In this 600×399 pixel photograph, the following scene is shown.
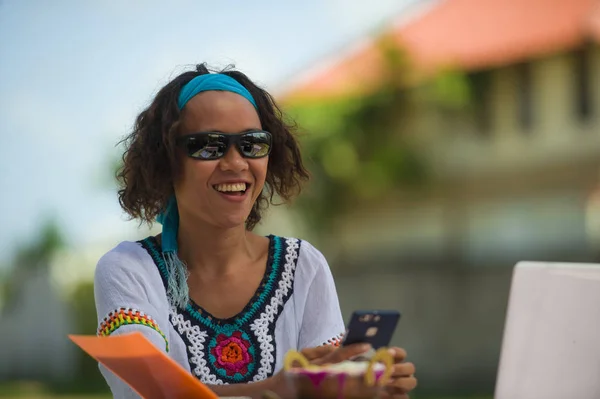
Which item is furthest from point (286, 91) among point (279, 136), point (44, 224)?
point (279, 136)

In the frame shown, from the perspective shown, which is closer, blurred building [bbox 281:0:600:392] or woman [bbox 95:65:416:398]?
woman [bbox 95:65:416:398]

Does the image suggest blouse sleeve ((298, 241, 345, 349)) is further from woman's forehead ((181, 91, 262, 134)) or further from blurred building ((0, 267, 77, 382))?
blurred building ((0, 267, 77, 382))

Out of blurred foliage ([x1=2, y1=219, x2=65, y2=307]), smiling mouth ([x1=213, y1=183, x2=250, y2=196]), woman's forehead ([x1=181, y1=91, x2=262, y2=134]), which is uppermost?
woman's forehead ([x1=181, y1=91, x2=262, y2=134])

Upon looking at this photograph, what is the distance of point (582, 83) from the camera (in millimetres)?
15039

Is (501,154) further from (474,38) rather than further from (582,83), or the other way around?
(474,38)

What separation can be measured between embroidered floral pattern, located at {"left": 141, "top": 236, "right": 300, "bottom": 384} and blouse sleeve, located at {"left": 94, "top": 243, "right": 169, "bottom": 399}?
1.8 inches

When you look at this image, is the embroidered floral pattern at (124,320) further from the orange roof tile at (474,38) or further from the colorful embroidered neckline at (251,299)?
the orange roof tile at (474,38)

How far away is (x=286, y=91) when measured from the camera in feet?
50.1

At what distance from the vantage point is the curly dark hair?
7.54ft

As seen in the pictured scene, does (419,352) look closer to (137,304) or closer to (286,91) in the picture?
(286,91)

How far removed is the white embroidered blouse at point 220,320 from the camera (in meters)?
2.10

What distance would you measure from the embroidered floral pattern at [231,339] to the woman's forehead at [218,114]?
12.9 inches

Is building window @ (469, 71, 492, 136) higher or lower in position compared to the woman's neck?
higher

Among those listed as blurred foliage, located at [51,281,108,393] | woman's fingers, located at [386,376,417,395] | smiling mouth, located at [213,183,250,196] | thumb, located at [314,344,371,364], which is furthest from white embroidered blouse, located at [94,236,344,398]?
blurred foliage, located at [51,281,108,393]
